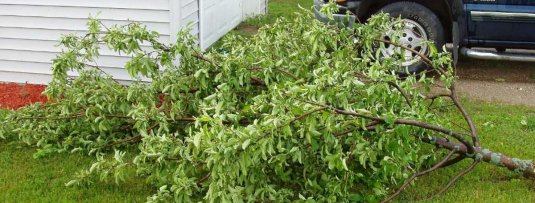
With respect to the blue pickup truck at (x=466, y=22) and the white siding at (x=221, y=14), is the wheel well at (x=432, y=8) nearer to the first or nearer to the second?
the blue pickup truck at (x=466, y=22)

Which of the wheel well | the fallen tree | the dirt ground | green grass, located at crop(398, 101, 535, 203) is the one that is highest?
the wheel well

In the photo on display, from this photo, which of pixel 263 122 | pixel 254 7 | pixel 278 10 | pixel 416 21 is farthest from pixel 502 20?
pixel 278 10

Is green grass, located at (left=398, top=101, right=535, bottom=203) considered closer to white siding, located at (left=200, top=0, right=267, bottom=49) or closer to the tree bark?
the tree bark

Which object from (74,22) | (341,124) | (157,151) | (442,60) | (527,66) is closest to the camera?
(341,124)

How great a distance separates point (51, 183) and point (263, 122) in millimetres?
1987

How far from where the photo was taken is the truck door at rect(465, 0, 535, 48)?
7883 millimetres

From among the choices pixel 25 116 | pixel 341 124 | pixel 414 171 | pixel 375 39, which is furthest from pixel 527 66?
Result: pixel 25 116

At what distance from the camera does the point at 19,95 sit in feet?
24.4

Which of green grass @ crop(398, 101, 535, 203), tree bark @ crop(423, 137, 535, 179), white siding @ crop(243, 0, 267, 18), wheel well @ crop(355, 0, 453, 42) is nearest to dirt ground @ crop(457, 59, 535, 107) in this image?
wheel well @ crop(355, 0, 453, 42)

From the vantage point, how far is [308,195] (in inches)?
188

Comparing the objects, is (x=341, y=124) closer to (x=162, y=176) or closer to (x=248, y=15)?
(x=162, y=176)

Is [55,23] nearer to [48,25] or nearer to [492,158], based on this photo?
[48,25]

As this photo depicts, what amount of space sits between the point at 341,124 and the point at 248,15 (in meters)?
7.72

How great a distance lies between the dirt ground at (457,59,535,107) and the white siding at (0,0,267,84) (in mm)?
3229
